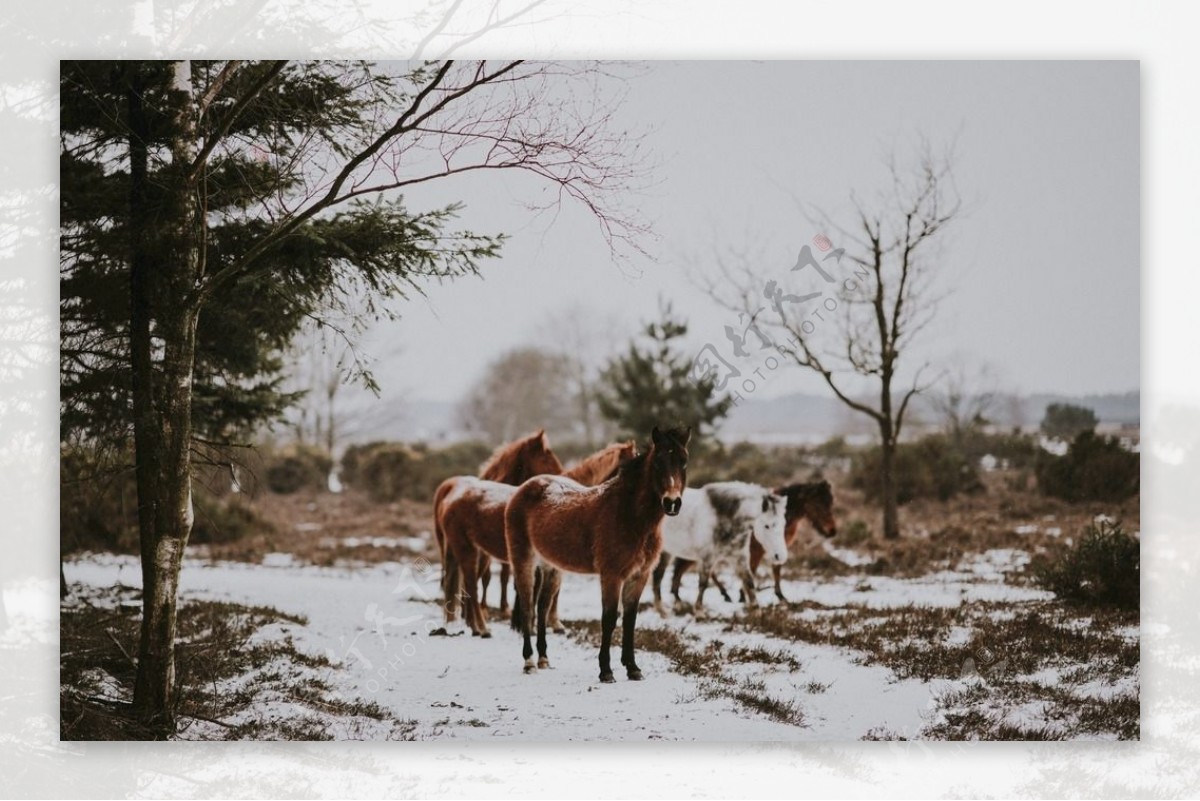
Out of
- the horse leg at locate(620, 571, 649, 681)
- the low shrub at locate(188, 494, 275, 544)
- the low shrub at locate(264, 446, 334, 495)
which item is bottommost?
the horse leg at locate(620, 571, 649, 681)

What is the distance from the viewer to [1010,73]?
14.6ft

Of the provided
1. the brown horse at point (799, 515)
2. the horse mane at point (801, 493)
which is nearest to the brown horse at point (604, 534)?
the brown horse at point (799, 515)

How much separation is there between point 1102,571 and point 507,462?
303 centimetres

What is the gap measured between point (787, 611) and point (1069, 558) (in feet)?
Answer: 4.71

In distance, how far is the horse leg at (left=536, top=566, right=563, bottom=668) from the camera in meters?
4.35

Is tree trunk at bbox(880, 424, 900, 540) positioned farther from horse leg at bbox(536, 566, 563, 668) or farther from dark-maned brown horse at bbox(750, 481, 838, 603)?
horse leg at bbox(536, 566, 563, 668)

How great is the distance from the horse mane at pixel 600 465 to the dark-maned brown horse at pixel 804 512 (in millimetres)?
882

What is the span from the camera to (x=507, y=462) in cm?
466

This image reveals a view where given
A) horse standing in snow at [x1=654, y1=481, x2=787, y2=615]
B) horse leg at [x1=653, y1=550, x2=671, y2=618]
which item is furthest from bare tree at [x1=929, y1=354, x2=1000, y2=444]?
horse leg at [x1=653, y1=550, x2=671, y2=618]

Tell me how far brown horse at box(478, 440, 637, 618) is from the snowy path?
0.13 metres

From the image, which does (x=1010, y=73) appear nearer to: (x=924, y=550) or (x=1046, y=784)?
(x=924, y=550)

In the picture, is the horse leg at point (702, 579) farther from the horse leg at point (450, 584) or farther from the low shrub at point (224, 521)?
the low shrub at point (224, 521)

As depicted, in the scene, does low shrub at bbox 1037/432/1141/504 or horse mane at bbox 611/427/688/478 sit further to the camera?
low shrub at bbox 1037/432/1141/504

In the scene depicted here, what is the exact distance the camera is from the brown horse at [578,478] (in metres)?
4.39
